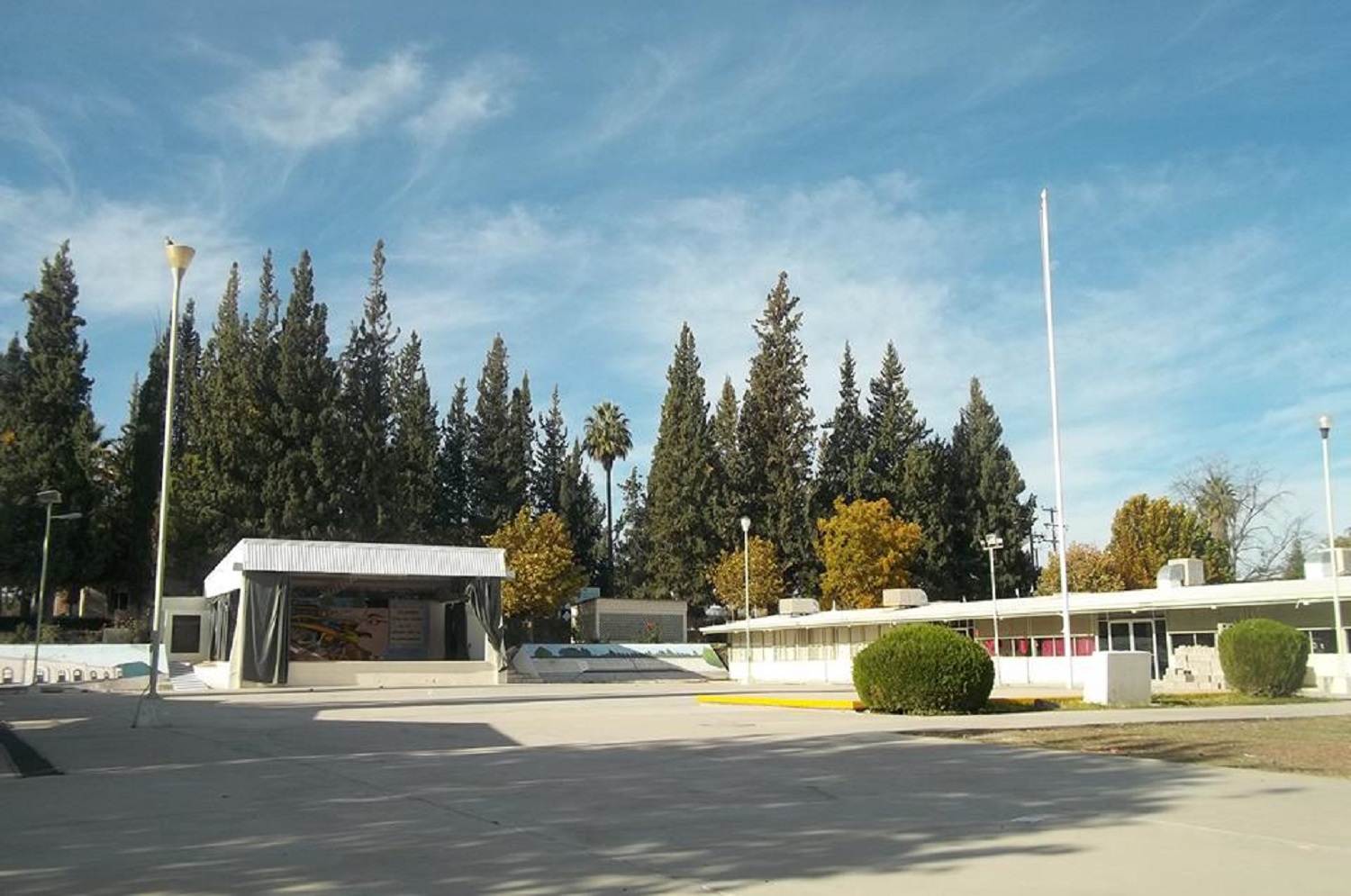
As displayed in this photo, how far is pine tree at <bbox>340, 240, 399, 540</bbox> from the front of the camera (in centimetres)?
6309

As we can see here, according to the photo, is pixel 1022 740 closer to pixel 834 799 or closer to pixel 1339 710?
pixel 834 799

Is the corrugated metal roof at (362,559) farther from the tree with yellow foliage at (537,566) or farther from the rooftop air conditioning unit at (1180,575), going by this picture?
the rooftop air conditioning unit at (1180,575)

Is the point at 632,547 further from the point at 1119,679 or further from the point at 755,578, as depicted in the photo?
the point at 1119,679

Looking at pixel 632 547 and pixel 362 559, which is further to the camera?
pixel 632 547

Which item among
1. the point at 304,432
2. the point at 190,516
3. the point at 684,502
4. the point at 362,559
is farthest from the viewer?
the point at 684,502

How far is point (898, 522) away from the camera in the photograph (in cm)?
6322

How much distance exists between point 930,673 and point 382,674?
2814cm

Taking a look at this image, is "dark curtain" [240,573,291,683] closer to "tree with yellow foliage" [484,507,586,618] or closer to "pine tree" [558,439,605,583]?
"tree with yellow foliage" [484,507,586,618]

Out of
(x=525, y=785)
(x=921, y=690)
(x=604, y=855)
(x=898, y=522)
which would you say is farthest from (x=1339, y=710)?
(x=898, y=522)

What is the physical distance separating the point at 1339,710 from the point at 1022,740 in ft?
31.9

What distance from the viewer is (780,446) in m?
67.2

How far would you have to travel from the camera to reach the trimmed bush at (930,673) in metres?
19.8

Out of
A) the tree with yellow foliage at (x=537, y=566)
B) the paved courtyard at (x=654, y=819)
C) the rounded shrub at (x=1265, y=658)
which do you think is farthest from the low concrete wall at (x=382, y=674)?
the rounded shrub at (x=1265, y=658)

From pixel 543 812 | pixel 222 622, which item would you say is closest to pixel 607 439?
pixel 222 622
